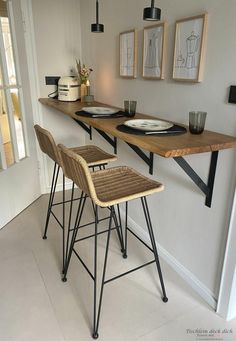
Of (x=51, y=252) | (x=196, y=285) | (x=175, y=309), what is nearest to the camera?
(x=175, y=309)

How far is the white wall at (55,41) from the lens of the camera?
2561 mm

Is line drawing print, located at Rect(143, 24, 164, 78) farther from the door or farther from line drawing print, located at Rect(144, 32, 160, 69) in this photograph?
the door

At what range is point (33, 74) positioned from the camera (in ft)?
8.62

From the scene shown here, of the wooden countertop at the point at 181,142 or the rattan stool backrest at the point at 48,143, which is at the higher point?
the wooden countertop at the point at 181,142

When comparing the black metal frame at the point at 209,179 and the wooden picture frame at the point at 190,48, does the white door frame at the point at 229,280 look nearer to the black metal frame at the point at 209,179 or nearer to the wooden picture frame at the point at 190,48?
the black metal frame at the point at 209,179

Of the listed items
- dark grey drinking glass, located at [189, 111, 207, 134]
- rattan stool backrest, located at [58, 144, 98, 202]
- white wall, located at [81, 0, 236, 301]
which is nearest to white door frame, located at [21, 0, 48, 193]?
white wall, located at [81, 0, 236, 301]

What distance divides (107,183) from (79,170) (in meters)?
0.34

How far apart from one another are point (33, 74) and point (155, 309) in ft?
7.51

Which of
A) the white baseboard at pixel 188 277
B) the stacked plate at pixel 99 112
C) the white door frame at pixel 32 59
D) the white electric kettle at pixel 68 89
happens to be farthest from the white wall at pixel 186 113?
the white door frame at pixel 32 59

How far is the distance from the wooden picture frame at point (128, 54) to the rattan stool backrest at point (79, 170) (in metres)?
0.94

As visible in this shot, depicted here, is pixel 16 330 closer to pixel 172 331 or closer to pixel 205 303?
pixel 172 331

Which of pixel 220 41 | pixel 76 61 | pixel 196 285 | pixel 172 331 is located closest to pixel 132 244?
pixel 196 285

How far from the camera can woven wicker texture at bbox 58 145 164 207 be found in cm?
129

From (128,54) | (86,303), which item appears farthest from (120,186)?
(128,54)
